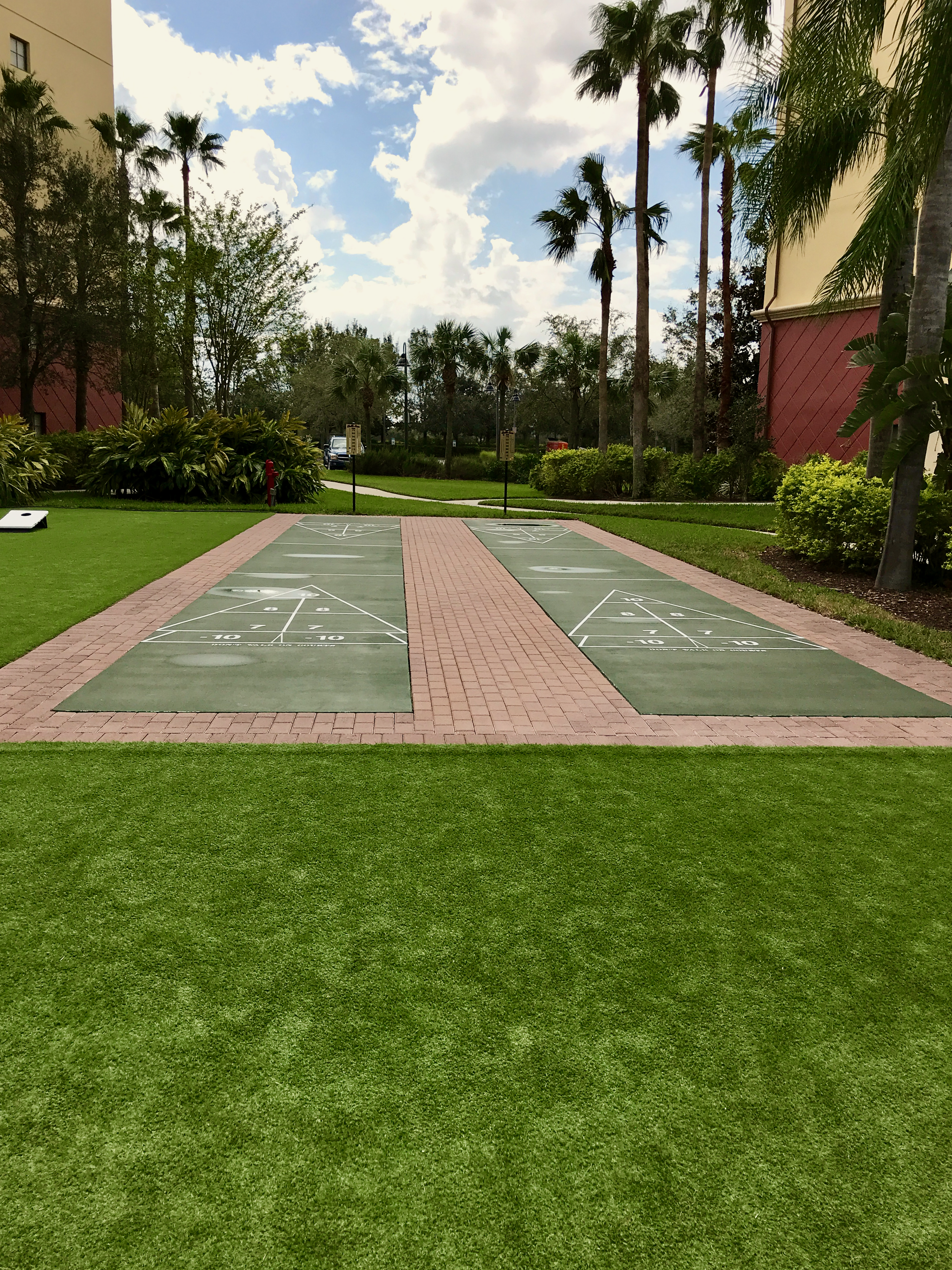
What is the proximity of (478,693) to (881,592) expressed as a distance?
7.18 metres

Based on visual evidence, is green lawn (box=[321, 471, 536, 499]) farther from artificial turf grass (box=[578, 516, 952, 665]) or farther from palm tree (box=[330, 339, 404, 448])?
palm tree (box=[330, 339, 404, 448])

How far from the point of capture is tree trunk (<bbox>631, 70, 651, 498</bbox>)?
26297mm

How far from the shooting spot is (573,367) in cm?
5341

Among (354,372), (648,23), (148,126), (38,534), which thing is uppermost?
(148,126)

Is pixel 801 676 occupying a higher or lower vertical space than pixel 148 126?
lower

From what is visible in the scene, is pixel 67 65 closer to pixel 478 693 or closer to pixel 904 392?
pixel 904 392

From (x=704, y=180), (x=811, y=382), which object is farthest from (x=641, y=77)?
(x=811, y=382)

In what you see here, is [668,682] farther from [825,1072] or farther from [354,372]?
[354,372]

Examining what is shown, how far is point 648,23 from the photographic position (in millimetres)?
24859

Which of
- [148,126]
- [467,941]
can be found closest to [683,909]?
[467,941]

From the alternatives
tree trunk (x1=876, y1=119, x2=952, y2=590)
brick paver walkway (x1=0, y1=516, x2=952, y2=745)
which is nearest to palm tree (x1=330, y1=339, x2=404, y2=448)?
tree trunk (x1=876, y1=119, x2=952, y2=590)

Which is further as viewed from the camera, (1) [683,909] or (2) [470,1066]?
(1) [683,909]

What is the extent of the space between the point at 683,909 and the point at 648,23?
2771cm

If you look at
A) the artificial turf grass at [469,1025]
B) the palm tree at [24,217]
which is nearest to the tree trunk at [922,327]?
the artificial turf grass at [469,1025]
